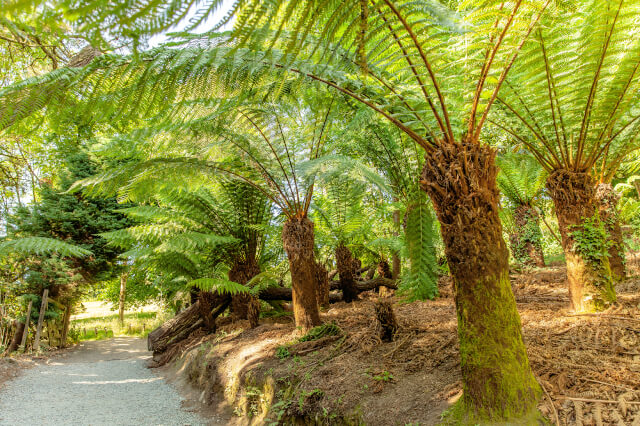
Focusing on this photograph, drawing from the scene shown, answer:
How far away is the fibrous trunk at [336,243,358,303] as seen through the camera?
15.8ft

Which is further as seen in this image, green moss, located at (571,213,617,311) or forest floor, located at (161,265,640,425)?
green moss, located at (571,213,617,311)

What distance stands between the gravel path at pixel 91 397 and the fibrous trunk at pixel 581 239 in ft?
10.5

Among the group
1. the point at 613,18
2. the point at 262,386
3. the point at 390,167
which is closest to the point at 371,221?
the point at 390,167

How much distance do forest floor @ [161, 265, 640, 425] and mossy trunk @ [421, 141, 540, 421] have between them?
176 mm

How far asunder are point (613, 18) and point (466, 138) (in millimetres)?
1281

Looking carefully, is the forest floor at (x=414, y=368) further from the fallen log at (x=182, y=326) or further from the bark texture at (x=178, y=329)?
the bark texture at (x=178, y=329)

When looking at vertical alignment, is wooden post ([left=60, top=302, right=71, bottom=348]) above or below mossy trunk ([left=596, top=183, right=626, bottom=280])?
below

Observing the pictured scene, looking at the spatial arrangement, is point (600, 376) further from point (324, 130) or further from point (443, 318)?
point (324, 130)

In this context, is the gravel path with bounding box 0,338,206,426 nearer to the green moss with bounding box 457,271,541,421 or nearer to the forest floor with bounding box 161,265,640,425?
the forest floor with bounding box 161,265,640,425

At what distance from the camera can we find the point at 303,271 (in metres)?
3.41

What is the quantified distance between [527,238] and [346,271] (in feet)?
8.06

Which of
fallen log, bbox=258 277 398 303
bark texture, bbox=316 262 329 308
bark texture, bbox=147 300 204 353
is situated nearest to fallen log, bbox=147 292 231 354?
bark texture, bbox=147 300 204 353

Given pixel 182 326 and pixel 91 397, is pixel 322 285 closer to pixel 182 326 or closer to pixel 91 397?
pixel 182 326

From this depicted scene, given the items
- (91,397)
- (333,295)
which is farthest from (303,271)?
(91,397)
